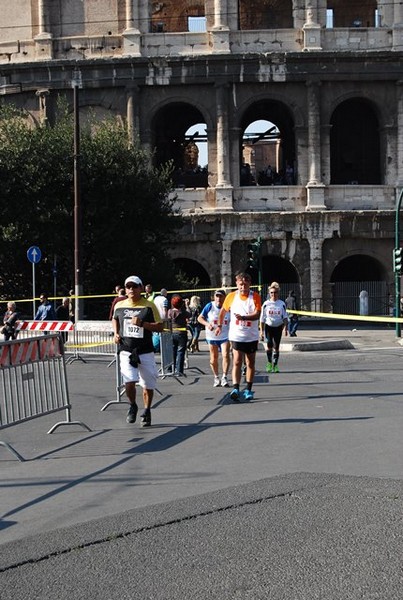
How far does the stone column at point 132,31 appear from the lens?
3744 centimetres

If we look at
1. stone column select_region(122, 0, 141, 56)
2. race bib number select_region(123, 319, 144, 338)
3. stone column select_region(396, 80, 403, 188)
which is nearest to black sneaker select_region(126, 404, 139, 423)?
race bib number select_region(123, 319, 144, 338)

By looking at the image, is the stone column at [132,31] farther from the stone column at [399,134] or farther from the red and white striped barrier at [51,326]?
the red and white striped barrier at [51,326]

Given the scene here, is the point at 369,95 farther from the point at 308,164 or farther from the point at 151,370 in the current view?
the point at 151,370

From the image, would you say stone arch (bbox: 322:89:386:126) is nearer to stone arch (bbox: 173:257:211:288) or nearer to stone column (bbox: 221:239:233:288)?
stone column (bbox: 221:239:233:288)

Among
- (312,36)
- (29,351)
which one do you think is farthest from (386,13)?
(29,351)

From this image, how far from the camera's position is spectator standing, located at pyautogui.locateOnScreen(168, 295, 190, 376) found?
1628cm

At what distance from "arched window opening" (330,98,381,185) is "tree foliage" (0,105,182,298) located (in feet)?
35.7

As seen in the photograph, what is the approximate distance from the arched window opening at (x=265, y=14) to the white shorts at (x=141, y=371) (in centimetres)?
3341

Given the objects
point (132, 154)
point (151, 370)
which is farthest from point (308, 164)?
point (151, 370)

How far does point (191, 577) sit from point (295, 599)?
660 mm

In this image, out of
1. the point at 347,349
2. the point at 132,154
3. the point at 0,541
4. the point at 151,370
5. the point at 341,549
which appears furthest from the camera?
the point at 132,154

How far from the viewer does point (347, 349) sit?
24.0 m

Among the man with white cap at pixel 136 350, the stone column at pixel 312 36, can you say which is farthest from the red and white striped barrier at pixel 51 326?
the stone column at pixel 312 36

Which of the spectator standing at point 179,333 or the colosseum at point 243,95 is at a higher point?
the colosseum at point 243,95
